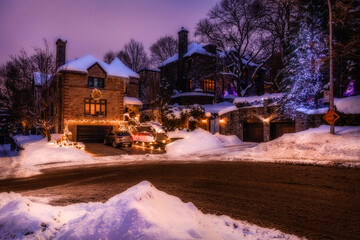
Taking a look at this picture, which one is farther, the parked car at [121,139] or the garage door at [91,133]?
the garage door at [91,133]

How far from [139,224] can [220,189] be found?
437cm

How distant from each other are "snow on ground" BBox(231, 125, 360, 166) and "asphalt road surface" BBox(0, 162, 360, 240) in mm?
2933

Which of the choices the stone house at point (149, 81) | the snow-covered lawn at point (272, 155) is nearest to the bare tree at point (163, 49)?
the stone house at point (149, 81)

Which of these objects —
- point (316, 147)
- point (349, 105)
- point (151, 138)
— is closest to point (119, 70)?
point (151, 138)

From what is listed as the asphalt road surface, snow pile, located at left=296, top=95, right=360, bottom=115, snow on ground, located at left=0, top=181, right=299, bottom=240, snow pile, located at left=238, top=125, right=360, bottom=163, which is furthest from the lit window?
snow on ground, located at left=0, top=181, right=299, bottom=240

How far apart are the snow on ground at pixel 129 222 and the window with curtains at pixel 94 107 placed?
23.3m

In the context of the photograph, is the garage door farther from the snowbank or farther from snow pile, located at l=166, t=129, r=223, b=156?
the snowbank

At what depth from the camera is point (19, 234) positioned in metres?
3.40

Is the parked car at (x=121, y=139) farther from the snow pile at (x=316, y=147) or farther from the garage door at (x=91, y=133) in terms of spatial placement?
the snow pile at (x=316, y=147)

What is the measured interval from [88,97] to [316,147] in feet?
75.1

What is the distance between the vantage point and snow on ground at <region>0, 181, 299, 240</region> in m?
2.91

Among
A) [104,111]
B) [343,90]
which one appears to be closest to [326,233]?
[343,90]

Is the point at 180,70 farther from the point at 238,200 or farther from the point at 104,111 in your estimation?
the point at 238,200

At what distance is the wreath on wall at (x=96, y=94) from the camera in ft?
86.4
